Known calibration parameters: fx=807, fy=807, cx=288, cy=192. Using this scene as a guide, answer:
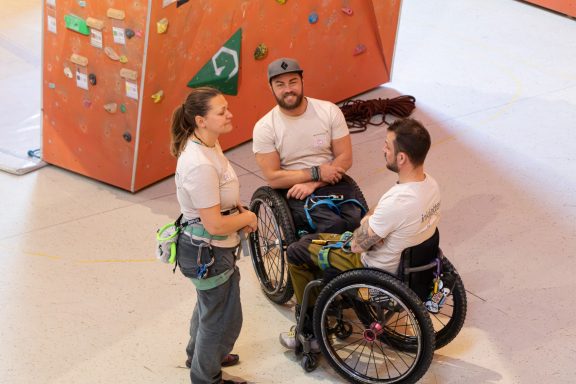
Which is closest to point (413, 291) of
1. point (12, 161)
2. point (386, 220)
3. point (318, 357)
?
point (386, 220)

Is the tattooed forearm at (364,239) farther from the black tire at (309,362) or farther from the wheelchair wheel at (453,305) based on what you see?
the black tire at (309,362)

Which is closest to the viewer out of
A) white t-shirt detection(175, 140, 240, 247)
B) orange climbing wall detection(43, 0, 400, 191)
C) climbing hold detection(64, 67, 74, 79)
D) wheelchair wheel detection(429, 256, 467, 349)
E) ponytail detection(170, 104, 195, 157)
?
white t-shirt detection(175, 140, 240, 247)

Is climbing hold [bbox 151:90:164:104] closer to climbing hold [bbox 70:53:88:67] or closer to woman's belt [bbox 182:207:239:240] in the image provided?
climbing hold [bbox 70:53:88:67]

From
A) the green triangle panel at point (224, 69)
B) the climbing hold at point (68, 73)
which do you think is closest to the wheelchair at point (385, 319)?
the green triangle panel at point (224, 69)

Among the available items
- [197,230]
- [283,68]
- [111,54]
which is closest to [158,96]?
[111,54]

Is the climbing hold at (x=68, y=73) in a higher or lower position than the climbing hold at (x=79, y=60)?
lower

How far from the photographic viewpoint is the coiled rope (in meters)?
5.86

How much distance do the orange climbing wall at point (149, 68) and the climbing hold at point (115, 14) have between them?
0.02 meters

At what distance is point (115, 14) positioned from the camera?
14.7 feet

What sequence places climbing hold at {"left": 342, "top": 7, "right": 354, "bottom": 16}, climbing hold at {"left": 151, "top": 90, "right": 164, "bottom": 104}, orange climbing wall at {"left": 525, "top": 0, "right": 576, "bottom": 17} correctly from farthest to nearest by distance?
orange climbing wall at {"left": 525, "top": 0, "right": 576, "bottom": 17} < climbing hold at {"left": 342, "top": 7, "right": 354, "bottom": 16} < climbing hold at {"left": 151, "top": 90, "right": 164, "bottom": 104}

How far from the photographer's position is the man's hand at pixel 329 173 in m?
3.93

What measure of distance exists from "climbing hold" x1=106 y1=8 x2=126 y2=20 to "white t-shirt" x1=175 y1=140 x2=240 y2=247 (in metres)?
1.67

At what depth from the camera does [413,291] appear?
327 cm

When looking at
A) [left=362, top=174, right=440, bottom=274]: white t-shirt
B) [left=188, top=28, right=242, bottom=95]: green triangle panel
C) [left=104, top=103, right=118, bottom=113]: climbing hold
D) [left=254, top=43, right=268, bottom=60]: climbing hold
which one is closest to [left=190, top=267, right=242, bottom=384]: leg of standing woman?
[left=362, top=174, right=440, bottom=274]: white t-shirt
